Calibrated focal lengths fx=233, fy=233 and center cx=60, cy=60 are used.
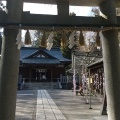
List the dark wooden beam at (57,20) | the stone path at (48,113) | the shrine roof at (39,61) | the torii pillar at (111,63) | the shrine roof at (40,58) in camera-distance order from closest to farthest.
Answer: the dark wooden beam at (57,20), the torii pillar at (111,63), the stone path at (48,113), the shrine roof at (39,61), the shrine roof at (40,58)

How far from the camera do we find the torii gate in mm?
4082

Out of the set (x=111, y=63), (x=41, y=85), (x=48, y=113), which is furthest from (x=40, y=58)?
(x=111, y=63)

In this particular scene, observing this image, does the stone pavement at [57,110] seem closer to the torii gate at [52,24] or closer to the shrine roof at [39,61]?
the torii gate at [52,24]

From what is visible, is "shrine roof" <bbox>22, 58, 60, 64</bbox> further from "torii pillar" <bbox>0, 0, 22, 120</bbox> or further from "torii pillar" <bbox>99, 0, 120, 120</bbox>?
"torii pillar" <bbox>0, 0, 22, 120</bbox>

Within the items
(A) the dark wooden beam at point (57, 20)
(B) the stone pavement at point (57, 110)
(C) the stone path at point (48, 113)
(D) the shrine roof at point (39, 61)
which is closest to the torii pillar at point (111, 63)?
(A) the dark wooden beam at point (57, 20)

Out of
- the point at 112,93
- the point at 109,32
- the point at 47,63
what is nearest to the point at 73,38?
the point at 109,32

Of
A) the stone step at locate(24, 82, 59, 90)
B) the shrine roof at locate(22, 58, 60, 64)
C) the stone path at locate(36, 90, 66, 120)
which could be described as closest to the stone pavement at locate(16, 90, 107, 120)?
the stone path at locate(36, 90, 66, 120)

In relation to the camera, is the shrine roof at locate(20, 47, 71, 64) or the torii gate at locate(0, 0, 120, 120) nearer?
the torii gate at locate(0, 0, 120, 120)

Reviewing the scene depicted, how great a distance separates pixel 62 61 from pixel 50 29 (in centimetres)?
3070

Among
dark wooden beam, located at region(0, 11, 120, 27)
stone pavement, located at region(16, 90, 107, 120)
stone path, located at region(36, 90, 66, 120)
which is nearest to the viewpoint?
dark wooden beam, located at region(0, 11, 120, 27)

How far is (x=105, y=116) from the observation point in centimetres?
887

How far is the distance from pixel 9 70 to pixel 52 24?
1.16 m

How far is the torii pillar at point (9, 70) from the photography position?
13.3 feet

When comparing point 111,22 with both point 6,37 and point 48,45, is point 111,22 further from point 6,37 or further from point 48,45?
point 6,37
